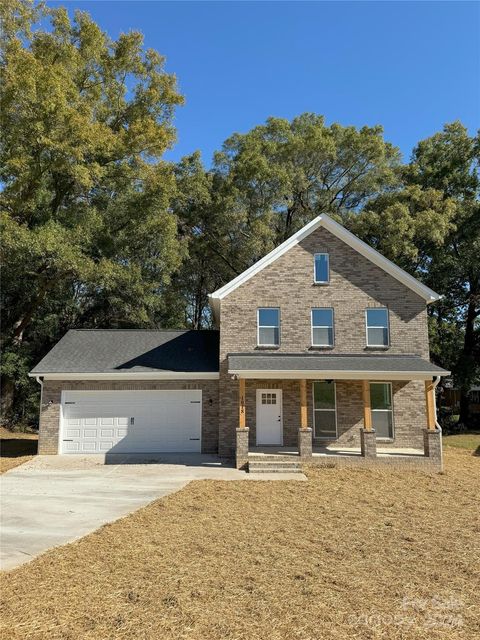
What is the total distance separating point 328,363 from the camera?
1628cm

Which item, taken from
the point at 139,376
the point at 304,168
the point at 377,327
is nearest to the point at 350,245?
the point at 377,327

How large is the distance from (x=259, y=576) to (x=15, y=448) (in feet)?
52.9

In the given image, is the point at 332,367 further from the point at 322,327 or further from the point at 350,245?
the point at 350,245

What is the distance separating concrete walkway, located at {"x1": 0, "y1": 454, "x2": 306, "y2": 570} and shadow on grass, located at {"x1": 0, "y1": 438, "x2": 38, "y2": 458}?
1.73 meters

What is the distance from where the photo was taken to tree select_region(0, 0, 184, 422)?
2019 centimetres

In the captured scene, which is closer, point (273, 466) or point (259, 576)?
point (259, 576)

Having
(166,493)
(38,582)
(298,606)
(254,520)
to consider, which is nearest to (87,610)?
(38,582)

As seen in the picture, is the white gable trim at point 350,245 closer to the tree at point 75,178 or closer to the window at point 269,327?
the window at point 269,327

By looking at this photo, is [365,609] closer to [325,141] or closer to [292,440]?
[292,440]

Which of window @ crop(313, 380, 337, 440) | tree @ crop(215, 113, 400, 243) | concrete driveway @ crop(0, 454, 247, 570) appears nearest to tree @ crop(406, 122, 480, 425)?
tree @ crop(215, 113, 400, 243)

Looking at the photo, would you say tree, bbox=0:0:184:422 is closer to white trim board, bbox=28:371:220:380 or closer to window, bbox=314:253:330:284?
white trim board, bbox=28:371:220:380

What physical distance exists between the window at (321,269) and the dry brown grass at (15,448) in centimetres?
1215

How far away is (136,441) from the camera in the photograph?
17.2 meters

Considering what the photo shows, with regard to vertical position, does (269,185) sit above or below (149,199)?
above
